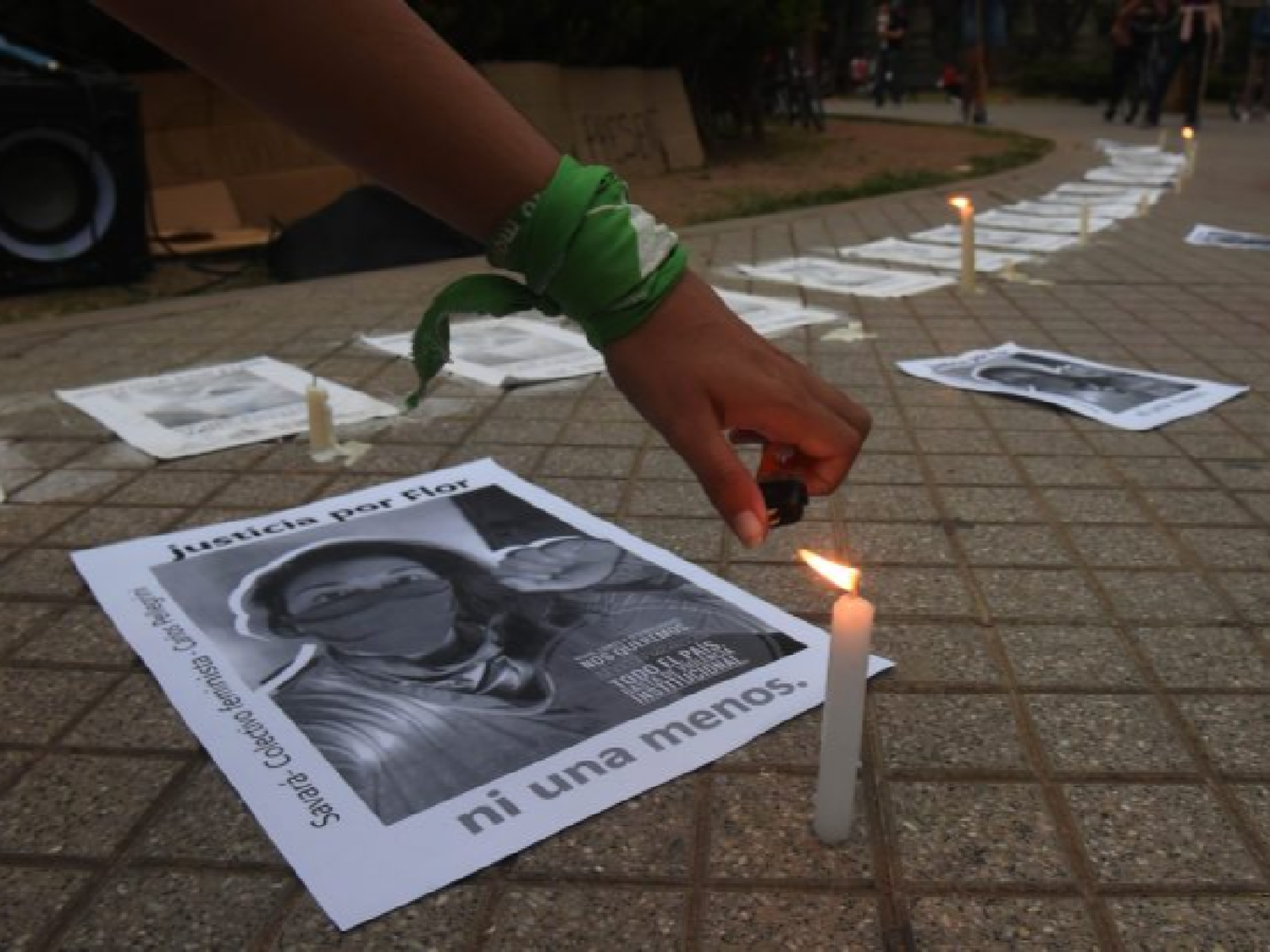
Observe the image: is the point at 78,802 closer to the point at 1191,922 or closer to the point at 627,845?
the point at 627,845

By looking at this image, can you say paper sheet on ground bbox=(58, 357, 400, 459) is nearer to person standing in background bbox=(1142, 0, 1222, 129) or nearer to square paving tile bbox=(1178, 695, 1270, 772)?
square paving tile bbox=(1178, 695, 1270, 772)

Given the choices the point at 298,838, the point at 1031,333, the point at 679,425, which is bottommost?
the point at 1031,333

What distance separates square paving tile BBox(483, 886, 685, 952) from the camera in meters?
0.96

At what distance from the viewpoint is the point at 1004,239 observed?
4.74 m

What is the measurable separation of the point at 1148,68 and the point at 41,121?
10998 millimetres

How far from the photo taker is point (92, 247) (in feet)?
13.6

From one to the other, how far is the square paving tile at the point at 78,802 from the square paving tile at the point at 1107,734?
3.20 feet

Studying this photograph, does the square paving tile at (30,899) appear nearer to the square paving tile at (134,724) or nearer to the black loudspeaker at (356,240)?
the square paving tile at (134,724)

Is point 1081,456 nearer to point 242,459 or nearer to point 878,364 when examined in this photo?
point 878,364

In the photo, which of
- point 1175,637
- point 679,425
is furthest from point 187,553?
point 1175,637

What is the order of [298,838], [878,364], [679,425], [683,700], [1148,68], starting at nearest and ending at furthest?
[679,425], [298,838], [683,700], [878,364], [1148,68]

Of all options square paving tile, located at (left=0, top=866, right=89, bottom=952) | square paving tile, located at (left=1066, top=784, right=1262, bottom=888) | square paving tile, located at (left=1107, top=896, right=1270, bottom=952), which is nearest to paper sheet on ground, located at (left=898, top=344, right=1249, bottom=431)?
square paving tile, located at (left=1066, top=784, right=1262, bottom=888)

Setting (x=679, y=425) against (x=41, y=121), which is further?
(x=41, y=121)

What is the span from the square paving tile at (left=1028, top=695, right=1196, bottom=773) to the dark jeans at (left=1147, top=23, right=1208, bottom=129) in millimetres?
10837
